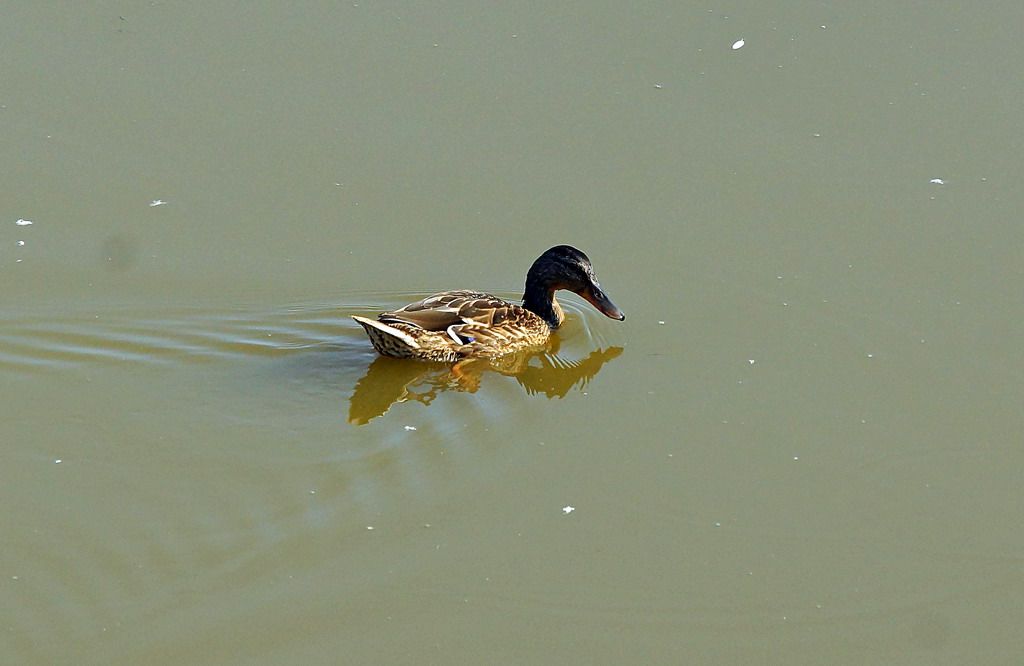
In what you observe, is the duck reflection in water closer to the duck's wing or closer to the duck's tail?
the duck's tail

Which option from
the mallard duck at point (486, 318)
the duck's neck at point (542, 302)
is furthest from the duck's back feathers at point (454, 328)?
the duck's neck at point (542, 302)

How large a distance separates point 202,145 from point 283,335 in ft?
7.77

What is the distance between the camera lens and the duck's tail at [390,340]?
26.6 ft

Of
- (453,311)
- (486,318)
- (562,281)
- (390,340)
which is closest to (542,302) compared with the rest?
(562,281)

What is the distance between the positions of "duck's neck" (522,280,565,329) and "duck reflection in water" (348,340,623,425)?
0.29m

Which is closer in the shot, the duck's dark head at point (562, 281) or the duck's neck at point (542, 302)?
the duck's dark head at point (562, 281)

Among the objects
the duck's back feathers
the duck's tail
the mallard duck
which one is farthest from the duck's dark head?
the duck's tail

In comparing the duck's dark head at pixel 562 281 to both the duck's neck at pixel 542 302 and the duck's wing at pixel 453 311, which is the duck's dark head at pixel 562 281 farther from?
the duck's wing at pixel 453 311

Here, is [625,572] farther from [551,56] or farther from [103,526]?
[551,56]

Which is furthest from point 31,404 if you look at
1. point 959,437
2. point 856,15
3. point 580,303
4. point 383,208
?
point 856,15

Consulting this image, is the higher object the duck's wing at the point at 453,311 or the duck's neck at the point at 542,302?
the duck's wing at the point at 453,311

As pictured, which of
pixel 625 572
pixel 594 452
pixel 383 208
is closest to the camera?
pixel 625 572

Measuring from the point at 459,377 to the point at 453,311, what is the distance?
1.32ft

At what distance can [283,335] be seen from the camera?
28.0ft
